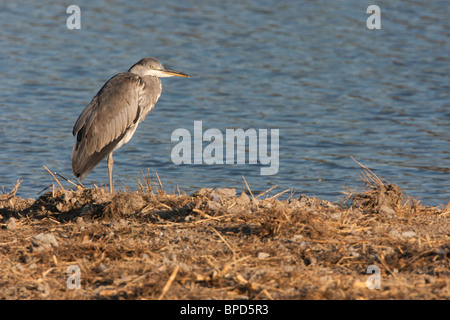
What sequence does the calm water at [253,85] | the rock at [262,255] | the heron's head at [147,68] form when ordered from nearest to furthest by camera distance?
the rock at [262,255] < the heron's head at [147,68] < the calm water at [253,85]

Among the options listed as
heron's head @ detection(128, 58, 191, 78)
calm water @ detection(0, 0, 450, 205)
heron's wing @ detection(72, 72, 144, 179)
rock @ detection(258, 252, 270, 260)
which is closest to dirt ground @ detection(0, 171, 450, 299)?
rock @ detection(258, 252, 270, 260)

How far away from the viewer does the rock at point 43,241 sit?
5.75 meters

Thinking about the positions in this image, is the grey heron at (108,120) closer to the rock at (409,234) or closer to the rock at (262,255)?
the rock at (262,255)

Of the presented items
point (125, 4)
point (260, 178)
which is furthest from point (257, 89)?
point (125, 4)

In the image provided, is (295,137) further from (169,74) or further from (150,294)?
(150,294)

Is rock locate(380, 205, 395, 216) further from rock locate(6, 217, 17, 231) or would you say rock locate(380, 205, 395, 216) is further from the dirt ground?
rock locate(6, 217, 17, 231)

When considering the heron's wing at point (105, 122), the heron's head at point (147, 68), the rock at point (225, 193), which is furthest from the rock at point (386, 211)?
the heron's head at point (147, 68)

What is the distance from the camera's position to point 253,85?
14.3 meters

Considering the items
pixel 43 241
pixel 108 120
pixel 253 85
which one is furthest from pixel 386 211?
pixel 253 85

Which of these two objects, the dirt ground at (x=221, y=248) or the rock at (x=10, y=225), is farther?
the rock at (x=10, y=225)

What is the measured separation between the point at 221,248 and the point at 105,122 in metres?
3.42

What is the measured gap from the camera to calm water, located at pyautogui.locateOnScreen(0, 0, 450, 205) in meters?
10.5

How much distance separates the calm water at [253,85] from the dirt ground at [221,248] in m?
2.74

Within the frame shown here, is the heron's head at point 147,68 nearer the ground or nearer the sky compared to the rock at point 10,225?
nearer the sky
